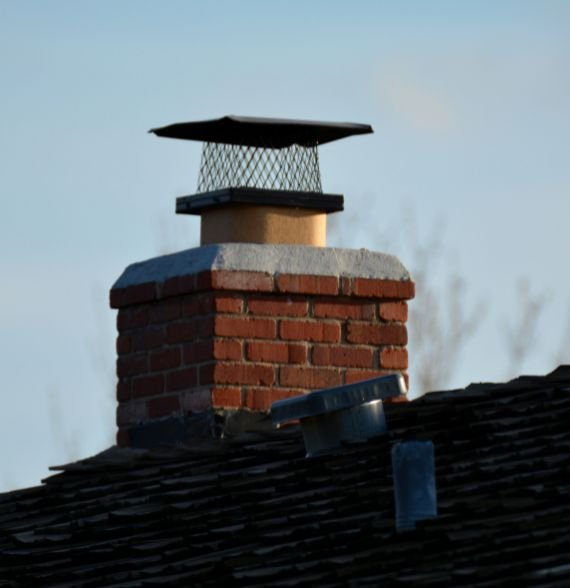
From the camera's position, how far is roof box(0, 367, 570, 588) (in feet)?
18.9

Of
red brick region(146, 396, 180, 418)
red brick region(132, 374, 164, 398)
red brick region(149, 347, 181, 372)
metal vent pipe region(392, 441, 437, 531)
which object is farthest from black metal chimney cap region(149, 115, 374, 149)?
metal vent pipe region(392, 441, 437, 531)

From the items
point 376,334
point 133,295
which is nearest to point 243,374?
point 376,334

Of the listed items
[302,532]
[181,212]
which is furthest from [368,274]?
[302,532]

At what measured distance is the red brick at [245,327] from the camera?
8945mm

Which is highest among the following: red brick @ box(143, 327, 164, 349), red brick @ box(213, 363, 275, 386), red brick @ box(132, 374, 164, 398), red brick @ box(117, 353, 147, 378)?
red brick @ box(143, 327, 164, 349)

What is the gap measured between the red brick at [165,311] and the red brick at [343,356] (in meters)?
0.72

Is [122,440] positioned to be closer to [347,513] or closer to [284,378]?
[284,378]

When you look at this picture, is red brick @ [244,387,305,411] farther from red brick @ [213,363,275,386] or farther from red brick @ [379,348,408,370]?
red brick @ [379,348,408,370]

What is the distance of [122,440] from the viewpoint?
9.55 metres

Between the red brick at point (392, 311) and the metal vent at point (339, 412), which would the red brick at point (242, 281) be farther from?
the metal vent at point (339, 412)

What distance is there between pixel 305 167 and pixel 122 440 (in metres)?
1.74

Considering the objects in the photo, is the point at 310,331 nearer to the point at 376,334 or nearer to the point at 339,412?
the point at 376,334

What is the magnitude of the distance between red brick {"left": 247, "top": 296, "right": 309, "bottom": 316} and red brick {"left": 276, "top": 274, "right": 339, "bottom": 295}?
62 mm

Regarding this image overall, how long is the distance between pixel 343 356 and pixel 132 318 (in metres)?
1.15
